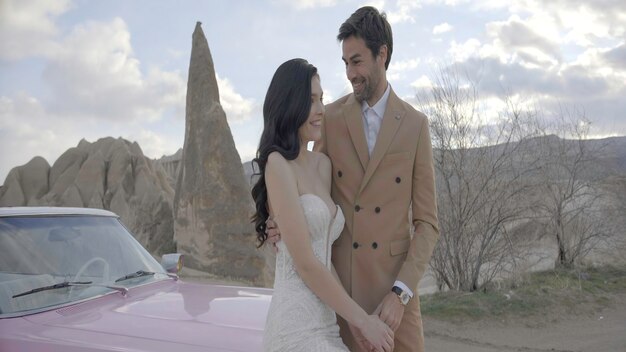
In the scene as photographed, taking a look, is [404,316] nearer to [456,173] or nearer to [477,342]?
[477,342]

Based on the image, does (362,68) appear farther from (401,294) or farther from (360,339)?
(360,339)

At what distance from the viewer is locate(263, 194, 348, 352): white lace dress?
83.7 inches

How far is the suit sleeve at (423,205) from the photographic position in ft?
7.71

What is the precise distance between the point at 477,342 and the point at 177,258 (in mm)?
4809

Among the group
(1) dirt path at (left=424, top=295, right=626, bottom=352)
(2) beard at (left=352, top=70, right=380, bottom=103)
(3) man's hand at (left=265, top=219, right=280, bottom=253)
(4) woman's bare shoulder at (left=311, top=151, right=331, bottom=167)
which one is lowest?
(1) dirt path at (left=424, top=295, right=626, bottom=352)

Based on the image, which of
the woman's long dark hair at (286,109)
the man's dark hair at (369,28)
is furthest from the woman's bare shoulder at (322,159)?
the man's dark hair at (369,28)

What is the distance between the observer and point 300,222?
2125 millimetres

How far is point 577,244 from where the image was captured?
1142 cm

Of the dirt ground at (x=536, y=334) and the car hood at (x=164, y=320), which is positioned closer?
the car hood at (x=164, y=320)

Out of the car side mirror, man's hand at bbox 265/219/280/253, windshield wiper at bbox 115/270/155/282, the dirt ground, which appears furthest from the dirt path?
man's hand at bbox 265/219/280/253

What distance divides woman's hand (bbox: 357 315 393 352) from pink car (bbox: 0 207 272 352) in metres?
0.62

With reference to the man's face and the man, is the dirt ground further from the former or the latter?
the man's face

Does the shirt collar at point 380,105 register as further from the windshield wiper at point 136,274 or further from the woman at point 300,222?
the windshield wiper at point 136,274

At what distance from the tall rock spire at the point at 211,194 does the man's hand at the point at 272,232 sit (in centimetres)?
801
